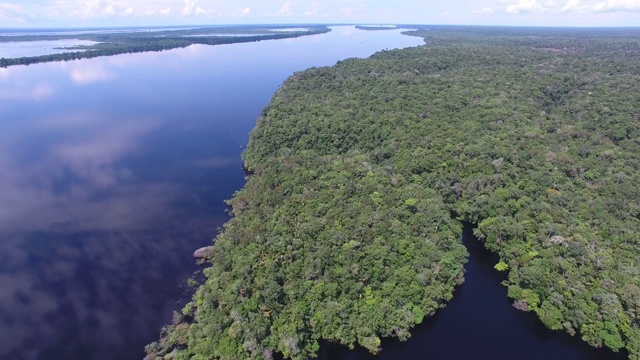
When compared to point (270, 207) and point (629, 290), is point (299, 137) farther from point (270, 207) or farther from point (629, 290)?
point (629, 290)

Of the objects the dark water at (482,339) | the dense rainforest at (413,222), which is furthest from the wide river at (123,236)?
the dense rainforest at (413,222)

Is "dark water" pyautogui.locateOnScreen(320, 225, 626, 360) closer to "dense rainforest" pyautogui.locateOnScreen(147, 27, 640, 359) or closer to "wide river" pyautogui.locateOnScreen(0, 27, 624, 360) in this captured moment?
"wide river" pyautogui.locateOnScreen(0, 27, 624, 360)

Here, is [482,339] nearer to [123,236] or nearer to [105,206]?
[123,236]

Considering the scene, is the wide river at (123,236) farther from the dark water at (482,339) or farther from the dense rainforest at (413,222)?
the dense rainforest at (413,222)

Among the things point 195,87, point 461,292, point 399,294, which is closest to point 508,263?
point 461,292

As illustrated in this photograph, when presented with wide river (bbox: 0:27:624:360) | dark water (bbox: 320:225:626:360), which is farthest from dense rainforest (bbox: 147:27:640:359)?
wide river (bbox: 0:27:624:360)

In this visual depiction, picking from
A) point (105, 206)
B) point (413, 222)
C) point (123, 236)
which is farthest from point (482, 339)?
point (105, 206)
